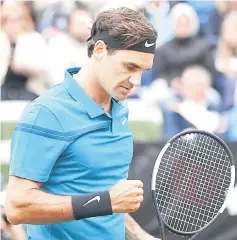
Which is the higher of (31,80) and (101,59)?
(101,59)

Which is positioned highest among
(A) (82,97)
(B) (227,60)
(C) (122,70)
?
(C) (122,70)

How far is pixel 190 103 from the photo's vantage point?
6062 mm

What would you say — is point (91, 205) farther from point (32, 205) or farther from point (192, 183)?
point (192, 183)

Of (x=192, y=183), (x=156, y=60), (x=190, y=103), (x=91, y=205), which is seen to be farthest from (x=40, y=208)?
(x=156, y=60)

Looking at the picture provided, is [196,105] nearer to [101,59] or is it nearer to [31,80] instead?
[31,80]

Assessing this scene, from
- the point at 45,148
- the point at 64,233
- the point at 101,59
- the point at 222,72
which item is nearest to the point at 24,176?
the point at 45,148

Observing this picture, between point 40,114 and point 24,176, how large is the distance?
23 centimetres

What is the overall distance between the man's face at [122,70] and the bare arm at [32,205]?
0.48 metres

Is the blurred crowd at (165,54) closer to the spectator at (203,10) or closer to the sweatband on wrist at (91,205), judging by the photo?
the spectator at (203,10)

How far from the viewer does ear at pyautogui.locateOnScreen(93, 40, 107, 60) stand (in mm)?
2828

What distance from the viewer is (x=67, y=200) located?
8.66 feet

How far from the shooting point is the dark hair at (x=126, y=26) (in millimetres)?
2783

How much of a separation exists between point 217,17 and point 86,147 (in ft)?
13.6

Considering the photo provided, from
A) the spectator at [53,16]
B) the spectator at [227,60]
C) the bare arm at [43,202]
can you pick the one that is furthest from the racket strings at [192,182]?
the spectator at [53,16]
